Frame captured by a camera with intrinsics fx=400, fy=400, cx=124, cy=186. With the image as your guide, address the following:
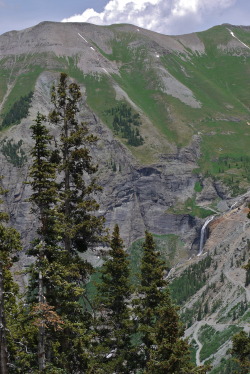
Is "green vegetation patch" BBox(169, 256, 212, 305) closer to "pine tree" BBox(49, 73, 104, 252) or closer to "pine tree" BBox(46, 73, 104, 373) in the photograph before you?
"pine tree" BBox(46, 73, 104, 373)

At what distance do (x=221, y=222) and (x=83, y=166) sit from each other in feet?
537

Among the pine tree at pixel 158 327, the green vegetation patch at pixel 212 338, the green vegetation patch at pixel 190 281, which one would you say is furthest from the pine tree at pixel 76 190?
the green vegetation patch at pixel 190 281

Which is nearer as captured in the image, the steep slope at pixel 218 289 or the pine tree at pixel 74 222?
the pine tree at pixel 74 222

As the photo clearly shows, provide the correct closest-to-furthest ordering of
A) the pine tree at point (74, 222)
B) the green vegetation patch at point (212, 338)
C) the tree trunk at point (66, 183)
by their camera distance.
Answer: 1. the pine tree at point (74, 222)
2. the tree trunk at point (66, 183)
3. the green vegetation patch at point (212, 338)

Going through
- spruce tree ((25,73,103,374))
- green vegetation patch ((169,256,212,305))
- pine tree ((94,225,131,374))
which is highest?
spruce tree ((25,73,103,374))

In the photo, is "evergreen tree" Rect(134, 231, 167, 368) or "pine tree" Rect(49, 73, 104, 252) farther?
"evergreen tree" Rect(134, 231, 167, 368)

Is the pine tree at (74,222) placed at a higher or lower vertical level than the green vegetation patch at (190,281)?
higher

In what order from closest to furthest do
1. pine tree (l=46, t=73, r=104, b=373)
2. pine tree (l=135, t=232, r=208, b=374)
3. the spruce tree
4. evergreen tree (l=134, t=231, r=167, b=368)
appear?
1. the spruce tree
2. pine tree (l=135, t=232, r=208, b=374)
3. pine tree (l=46, t=73, r=104, b=373)
4. evergreen tree (l=134, t=231, r=167, b=368)

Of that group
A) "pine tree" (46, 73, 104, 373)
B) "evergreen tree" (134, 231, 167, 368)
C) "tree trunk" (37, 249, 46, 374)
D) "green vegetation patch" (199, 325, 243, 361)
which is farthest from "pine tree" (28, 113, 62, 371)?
"green vegetation patch" (199, 325, 243, 361)

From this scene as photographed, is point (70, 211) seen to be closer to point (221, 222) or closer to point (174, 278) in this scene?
point (174, 278)

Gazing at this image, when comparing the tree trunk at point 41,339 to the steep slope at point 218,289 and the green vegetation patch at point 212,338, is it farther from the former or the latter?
the green vegetation patch at point 212,338

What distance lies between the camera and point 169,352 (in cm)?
2177

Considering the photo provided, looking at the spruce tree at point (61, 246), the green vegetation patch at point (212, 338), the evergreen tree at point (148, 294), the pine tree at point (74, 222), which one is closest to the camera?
the spruce tree at point (61, 246)

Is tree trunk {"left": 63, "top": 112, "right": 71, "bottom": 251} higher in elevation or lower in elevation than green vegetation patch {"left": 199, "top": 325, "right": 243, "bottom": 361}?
higher
